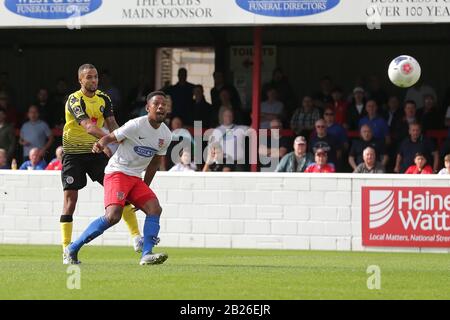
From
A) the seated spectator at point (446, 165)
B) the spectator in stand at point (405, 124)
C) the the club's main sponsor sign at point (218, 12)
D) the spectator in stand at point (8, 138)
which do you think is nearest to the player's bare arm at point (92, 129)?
the the club's main sponsor sign at point (218, 12)

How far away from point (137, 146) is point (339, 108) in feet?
29.4

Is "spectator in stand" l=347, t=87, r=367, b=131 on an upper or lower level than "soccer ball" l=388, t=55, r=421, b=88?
lower

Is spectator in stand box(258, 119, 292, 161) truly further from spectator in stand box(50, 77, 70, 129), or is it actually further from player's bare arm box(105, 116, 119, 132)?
player's bare arm box(105, 116, 119, 132)

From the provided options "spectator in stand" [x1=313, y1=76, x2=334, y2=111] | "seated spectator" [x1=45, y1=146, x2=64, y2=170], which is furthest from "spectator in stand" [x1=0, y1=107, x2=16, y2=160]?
"spectator in stand" [x1=313, y1=76, x2=334, y2=111]

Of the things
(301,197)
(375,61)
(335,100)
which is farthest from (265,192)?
(375,61)

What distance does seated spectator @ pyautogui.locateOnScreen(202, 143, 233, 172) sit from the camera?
17906 mm

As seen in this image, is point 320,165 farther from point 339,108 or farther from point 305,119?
point 339,108

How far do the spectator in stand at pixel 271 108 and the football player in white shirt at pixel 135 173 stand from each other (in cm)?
872

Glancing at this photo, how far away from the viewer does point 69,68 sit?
26531 mm

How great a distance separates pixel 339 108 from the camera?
64.8 ft

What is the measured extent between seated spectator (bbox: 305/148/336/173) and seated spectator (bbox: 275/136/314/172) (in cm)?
14

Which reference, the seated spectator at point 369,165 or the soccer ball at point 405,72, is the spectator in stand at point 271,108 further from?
the soccer ball at point 405,72

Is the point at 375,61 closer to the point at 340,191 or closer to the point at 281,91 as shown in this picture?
the point at 281,91

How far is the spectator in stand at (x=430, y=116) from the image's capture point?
1931cm
